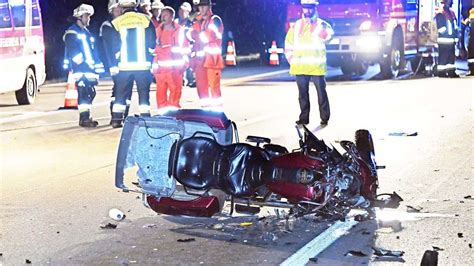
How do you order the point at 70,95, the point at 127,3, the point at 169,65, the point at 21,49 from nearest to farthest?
the point at 127,3
the point at 169,65
the point at 70,95
the point at 21,49

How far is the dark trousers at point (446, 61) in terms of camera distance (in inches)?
863

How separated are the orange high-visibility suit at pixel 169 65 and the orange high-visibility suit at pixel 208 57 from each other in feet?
1.73

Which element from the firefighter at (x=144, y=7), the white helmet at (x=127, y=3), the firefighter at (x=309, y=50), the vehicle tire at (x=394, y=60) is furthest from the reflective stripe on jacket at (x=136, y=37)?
the vehicle tire at (x=394, y=60)

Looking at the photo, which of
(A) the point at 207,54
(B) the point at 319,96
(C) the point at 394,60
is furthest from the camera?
(C) the point at 394,60

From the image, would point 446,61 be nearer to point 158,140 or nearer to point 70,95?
point 70,95

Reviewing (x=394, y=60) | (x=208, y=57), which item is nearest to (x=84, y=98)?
(x=208, y=57)

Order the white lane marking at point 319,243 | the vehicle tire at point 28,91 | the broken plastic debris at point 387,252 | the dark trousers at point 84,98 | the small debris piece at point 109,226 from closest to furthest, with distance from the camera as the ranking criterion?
the white lane marking at point 319,243, the broken plastic debris at point 387,252, the small debris piece at point 109,226, the dark trousers at point 84,98, the vehicle tire at point 28,91

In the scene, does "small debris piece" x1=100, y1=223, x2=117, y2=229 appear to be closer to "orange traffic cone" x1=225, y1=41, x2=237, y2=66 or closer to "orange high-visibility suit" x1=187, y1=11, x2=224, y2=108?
"orange high-visibility suit" x1=187, y1=11, x2=224, y2=108

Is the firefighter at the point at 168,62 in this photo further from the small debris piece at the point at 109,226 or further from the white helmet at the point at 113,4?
the small debris piece at the point at 109,226

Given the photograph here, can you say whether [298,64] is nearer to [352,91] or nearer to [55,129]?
[55,129]

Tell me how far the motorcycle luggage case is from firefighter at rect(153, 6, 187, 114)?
19.6 feet

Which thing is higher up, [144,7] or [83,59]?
[144,7]

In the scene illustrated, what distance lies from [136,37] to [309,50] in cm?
230

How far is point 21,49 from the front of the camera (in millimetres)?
17172
